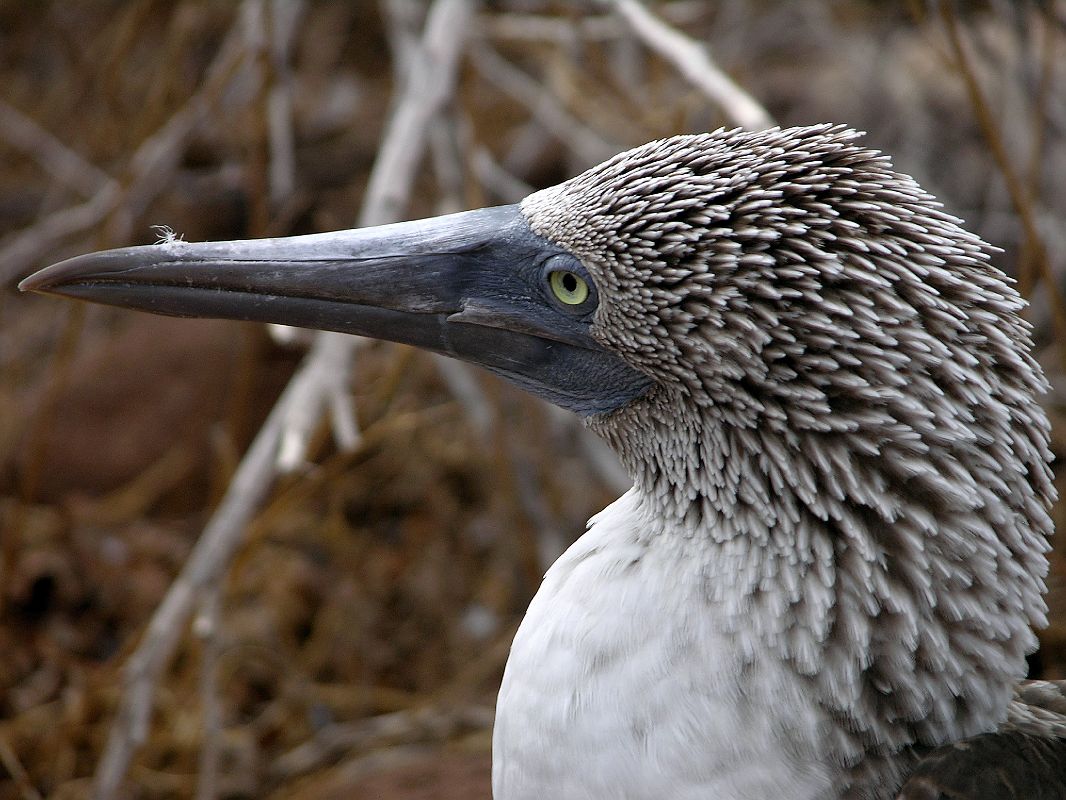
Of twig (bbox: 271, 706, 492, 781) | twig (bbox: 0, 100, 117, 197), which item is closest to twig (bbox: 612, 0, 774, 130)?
twig (bbox: 271, 706, 492, 781)

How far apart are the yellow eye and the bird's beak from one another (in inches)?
→ 1.2

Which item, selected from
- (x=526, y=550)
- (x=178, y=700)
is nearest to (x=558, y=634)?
(x=526, y=550)

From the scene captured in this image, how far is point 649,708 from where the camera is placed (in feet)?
6.02

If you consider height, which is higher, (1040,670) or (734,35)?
(734,35)

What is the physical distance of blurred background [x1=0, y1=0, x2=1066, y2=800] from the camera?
3.53 meters

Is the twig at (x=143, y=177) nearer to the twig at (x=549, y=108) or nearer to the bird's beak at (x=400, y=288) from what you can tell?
the twig at (x=549, y=108)

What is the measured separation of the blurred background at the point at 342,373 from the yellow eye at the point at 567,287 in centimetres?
61

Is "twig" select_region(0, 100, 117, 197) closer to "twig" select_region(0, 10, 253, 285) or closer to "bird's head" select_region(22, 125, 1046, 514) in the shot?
"twig" select_region(0, 10, 253, 285)

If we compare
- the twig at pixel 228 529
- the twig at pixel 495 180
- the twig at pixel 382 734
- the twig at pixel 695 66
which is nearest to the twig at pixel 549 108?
the twig at pixel 495 180

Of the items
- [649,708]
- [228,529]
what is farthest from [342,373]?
[649,708]

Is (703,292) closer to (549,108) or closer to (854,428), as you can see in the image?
(854,428)

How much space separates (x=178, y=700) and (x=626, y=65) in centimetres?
333

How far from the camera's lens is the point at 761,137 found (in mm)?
1951

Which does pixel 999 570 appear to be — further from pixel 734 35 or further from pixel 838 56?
pixel 838 56
